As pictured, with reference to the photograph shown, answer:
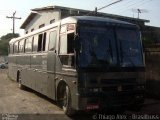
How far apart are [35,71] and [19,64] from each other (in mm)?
4553

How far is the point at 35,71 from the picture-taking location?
14883 mm

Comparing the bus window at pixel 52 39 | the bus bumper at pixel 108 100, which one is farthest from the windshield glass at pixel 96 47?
the bus window at pixel 52 39

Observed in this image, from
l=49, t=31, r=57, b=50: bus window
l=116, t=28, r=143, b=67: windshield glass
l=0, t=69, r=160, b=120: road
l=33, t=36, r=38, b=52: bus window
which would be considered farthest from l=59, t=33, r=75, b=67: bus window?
l=33, t=36, r=38, b=52: bus window

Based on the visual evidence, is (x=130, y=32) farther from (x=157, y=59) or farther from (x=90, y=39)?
(x=157, y=59)

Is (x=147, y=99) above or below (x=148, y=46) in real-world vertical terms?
below

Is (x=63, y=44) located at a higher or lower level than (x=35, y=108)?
higher

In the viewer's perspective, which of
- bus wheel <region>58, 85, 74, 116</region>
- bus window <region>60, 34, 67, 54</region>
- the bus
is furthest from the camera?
bus window <region>60, 34, 67, 54</region>

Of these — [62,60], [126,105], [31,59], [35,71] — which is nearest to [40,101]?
[35,71]

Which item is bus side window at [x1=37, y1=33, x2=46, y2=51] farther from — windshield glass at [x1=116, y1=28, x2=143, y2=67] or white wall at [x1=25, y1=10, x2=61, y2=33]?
white wall at [x1=25, y1=10, x2=61, y2=33]

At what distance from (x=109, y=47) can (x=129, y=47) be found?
0.72 m

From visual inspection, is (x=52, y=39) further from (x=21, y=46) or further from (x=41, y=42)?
(x=21, y=46)

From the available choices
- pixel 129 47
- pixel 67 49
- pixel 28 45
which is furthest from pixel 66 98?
pixel 28 45

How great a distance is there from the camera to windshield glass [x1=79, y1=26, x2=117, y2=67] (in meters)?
9.56

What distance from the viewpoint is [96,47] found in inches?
384
